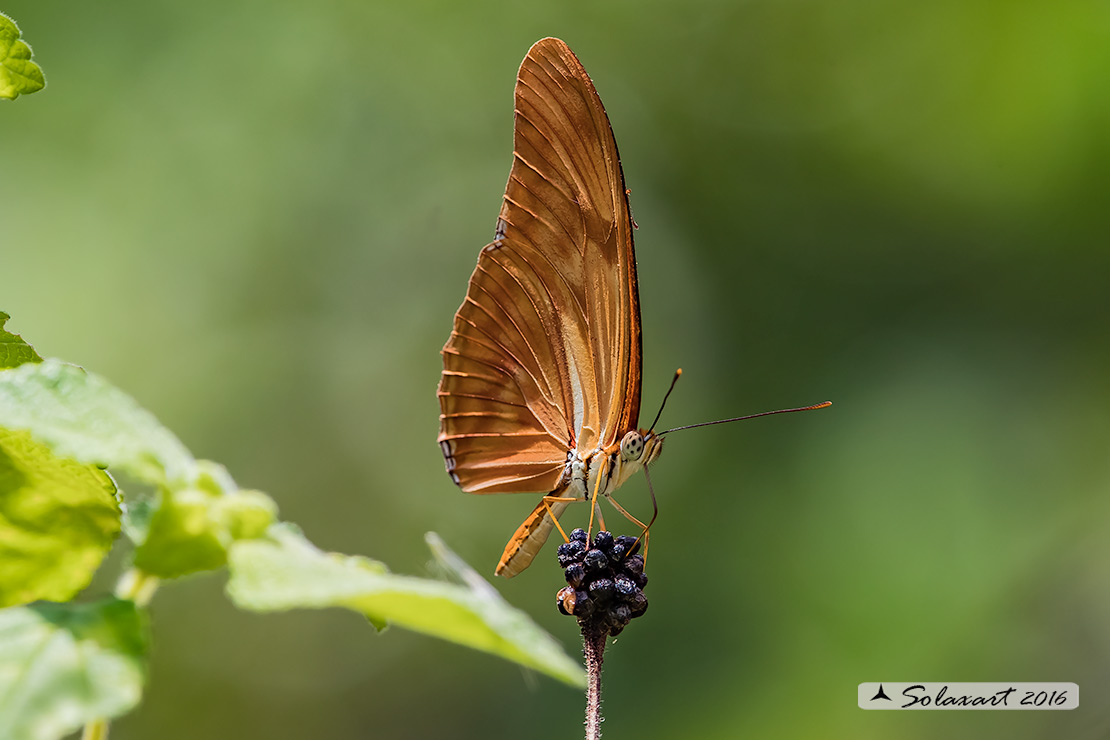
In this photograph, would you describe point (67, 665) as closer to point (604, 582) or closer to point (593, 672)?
point (593, 672)

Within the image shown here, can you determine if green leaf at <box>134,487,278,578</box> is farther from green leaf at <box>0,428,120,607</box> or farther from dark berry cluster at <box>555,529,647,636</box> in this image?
dark berry cluster at <box>555,529,647,636</box>

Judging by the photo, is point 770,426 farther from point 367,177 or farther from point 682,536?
point 367,177

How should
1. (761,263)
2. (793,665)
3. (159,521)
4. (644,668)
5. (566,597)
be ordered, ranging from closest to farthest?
1. (159,521)
2. (566,597)
3. (793,665)
4. (644,668)
5. (761,263)

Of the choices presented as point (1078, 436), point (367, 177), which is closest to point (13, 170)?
point (367, 177)

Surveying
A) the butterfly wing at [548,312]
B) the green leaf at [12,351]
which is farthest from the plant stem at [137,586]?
the butterfly wing at [548,312]

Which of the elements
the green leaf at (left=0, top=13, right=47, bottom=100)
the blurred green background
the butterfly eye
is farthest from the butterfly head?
the blurred green background

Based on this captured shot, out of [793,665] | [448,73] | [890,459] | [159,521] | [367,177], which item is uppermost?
[448,73]
